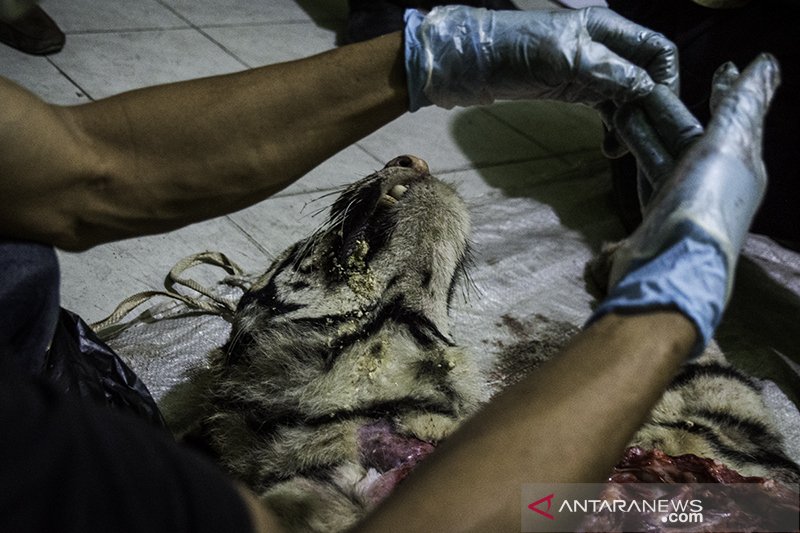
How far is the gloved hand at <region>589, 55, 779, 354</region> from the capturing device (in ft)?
3.89

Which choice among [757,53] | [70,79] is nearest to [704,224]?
[757,53]

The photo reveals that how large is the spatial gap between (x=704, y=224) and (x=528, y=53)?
2.65 ft

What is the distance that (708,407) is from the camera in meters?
2.04

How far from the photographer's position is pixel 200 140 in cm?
185

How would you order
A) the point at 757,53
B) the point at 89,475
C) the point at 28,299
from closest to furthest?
the point at 89,475, the point at 28,299, the point at 757,53

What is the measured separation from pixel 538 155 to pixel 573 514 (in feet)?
11.0

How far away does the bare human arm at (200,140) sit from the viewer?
175 cm

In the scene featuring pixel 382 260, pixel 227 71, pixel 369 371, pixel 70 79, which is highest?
pixel 382 260


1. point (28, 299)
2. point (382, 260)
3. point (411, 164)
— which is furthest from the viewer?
point (411, 164)

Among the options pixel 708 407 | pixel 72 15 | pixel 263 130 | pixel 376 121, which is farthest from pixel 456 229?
pixel 72 15

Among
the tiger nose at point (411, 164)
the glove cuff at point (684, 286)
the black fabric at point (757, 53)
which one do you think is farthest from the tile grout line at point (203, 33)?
the glove cuff at point (684, 286)

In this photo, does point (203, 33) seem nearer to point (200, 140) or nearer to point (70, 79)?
point (70, 79)

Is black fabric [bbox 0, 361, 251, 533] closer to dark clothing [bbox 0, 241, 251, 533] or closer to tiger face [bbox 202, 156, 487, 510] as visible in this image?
dark clothing [bbox 0, 241, 251, 533]

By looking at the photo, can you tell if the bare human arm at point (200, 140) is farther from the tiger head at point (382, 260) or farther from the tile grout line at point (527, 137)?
the tile grout line at point (527, 137)
